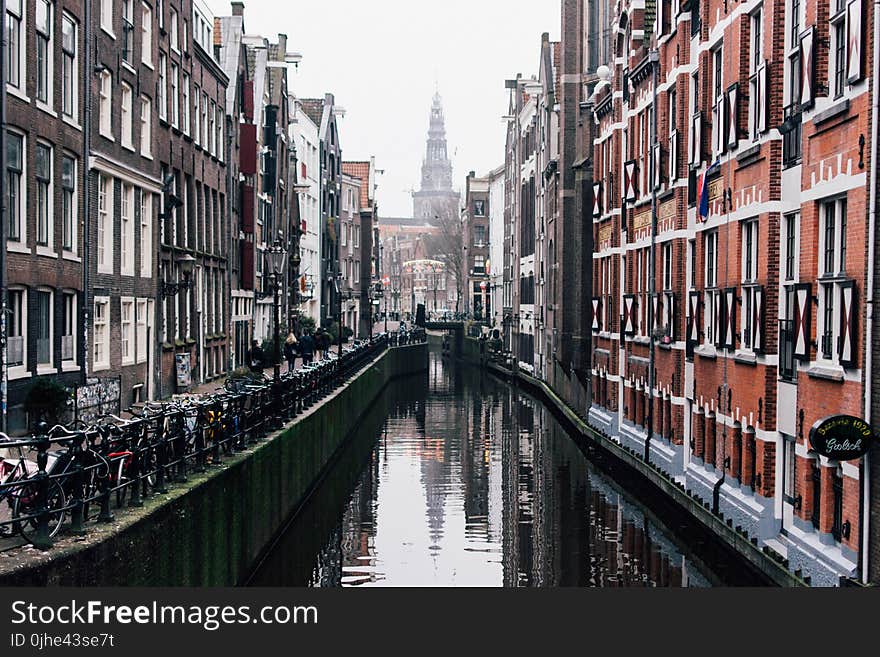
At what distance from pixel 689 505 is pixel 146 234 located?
15586 mm

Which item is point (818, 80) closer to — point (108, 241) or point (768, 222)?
point (768, 222)

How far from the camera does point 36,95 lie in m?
23.0

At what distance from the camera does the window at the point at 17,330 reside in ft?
72.0

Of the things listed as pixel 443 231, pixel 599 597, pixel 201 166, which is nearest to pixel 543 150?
pixel 201 166

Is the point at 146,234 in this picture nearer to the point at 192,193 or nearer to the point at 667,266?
the point at 192,193

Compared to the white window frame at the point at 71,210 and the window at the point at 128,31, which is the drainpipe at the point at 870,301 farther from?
the window at the point at 128,31

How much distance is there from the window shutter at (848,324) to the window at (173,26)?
78.8 feet

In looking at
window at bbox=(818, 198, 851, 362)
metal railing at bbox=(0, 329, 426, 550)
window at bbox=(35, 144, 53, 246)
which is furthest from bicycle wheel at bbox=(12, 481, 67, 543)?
window at bbox=(35, 144, 53, 246)

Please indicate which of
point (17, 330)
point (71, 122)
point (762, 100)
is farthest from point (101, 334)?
point (762, 100)

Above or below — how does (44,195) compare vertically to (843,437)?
above

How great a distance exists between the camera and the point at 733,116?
2309 centimetres

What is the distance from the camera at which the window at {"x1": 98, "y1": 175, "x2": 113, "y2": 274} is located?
93.1 ft

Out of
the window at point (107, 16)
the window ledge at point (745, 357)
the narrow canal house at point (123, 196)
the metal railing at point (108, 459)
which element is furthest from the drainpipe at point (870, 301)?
the window at point (107, 16)

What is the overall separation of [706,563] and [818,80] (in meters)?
8.85
